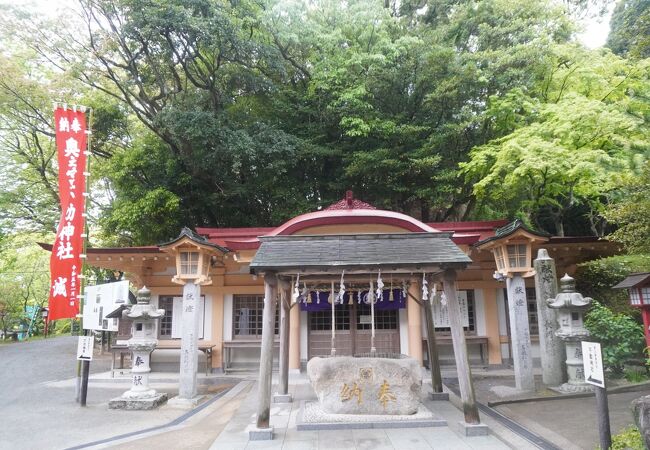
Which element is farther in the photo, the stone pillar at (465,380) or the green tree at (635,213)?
the green tree at (635,213)

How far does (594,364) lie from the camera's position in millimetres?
5262

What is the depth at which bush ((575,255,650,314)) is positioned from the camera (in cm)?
1100

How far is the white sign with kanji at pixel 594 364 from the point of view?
202 inches

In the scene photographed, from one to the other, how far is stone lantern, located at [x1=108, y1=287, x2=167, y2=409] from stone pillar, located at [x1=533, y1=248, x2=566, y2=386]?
10.00m

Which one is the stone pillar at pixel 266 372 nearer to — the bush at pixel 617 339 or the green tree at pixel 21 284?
the bush at pixel 617 339

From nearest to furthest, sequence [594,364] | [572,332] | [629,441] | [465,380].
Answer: [629,441] → [594,364] → [465,380] → [572,332]

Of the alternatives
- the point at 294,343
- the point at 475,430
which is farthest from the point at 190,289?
the point at 475,430

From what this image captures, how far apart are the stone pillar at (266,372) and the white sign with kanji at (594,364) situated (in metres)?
4.78

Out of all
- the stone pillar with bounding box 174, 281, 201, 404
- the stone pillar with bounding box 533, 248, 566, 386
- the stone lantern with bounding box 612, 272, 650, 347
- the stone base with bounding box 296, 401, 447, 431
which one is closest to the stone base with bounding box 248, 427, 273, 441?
the stone base with bounding box 296, 401, 447, 431

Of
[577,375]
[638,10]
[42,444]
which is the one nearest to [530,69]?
[638,10]

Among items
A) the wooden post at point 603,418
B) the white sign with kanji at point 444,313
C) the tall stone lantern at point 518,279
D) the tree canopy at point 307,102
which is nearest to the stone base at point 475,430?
the wooden post at point 603,418

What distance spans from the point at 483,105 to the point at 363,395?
1354cm

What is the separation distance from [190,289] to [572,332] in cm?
971

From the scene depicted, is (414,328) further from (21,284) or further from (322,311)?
(21,284)
